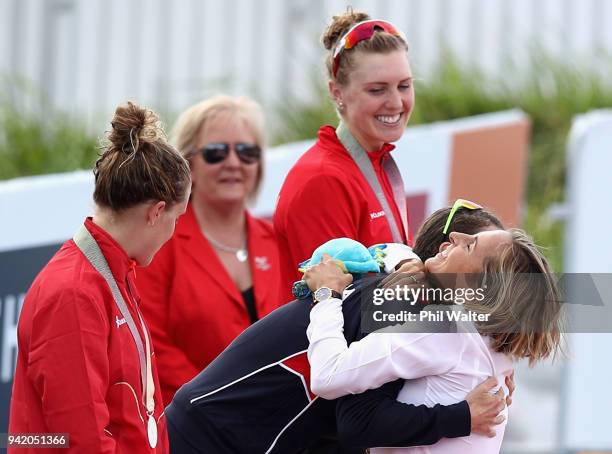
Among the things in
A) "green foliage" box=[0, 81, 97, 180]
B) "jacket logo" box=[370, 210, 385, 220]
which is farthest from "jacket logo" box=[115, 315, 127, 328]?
"green foliage" box=[0, 81, 97, 180]

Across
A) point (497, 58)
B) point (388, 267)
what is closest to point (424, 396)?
point (388, 267)

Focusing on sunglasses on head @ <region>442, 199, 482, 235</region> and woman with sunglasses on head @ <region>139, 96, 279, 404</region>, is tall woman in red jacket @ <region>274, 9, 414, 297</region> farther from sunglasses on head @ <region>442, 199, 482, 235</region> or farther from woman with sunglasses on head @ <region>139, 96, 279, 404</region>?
woman with sunglasses on head @ <region>139, 96, 279, 404</region>

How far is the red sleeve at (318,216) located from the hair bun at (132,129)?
0.72m

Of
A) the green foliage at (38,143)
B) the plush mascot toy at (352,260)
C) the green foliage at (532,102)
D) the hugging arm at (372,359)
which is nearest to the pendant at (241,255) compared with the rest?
the plush mascot toy at (352,260)

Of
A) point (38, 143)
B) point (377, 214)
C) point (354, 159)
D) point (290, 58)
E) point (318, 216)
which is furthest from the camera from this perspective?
point (290, 58)

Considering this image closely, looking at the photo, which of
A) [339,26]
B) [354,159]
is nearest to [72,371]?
[354,159]

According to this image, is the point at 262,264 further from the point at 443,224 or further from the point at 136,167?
the point at 136,167

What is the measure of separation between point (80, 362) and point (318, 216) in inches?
45.0

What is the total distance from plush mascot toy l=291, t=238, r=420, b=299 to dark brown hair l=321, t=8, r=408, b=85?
93cm

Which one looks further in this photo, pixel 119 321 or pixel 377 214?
pixel 377 214

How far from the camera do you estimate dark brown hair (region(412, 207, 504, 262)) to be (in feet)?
11.4

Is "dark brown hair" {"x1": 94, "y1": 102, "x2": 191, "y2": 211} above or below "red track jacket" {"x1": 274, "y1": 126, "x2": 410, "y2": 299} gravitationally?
above

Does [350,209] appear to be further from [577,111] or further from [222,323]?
[577,111]

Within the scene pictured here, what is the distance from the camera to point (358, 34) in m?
4.31
